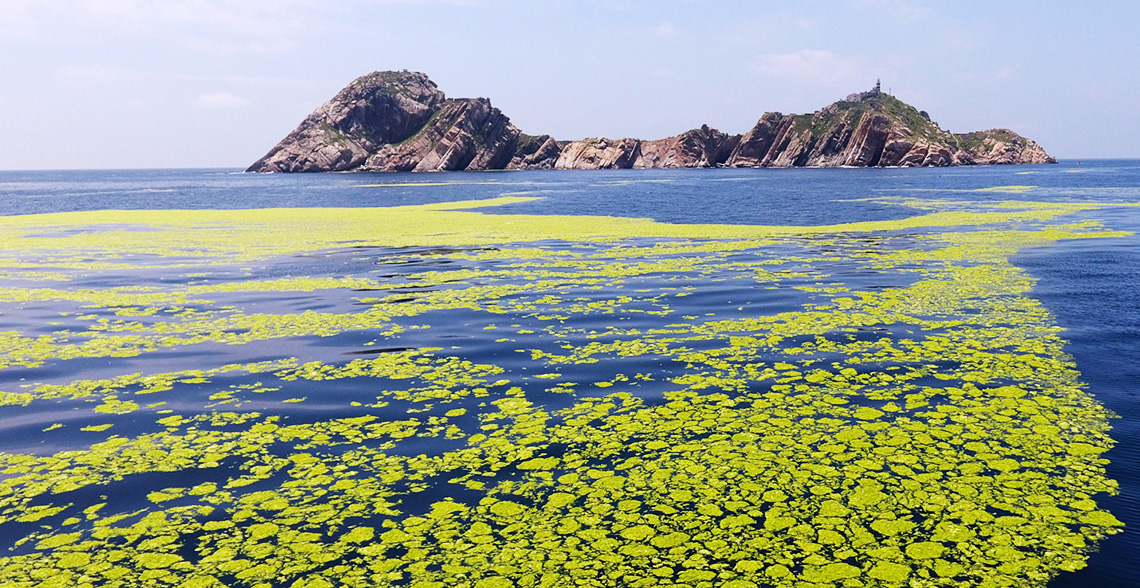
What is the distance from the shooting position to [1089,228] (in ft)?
151

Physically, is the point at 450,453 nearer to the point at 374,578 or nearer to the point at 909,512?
the point at 374,578

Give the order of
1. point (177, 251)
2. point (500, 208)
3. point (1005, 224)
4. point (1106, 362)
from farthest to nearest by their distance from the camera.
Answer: point (500, 208) → point (1005, 224) → point (177, 251) → point (1106, 362)

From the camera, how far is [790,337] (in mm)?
19516

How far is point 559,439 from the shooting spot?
41.4ft

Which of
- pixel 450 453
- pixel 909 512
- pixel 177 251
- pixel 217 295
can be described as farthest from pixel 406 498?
pixel 177 251

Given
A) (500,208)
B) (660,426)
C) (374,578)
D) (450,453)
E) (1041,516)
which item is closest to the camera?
(374,578)

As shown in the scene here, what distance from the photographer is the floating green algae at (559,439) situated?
878cm

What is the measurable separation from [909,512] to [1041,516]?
177cm

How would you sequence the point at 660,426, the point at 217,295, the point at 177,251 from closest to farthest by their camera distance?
the point at 660,426, the point at 217,295, the point at 177,251

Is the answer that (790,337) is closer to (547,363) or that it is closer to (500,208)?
(547,363)

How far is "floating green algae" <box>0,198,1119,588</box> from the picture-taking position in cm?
878

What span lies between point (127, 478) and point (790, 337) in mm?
15892

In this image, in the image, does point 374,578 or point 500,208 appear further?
point 500,208

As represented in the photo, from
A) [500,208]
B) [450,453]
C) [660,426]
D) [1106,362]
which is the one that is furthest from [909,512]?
[500,208]
